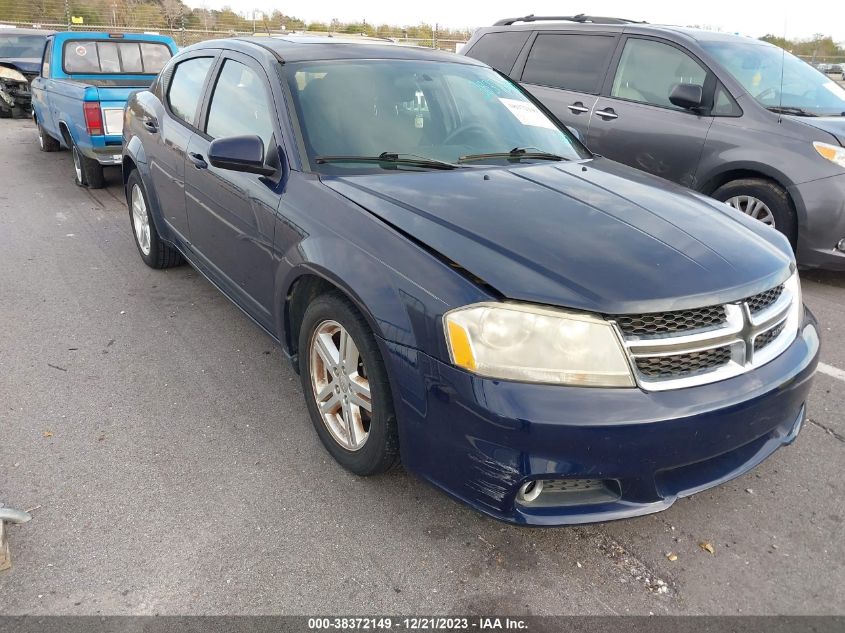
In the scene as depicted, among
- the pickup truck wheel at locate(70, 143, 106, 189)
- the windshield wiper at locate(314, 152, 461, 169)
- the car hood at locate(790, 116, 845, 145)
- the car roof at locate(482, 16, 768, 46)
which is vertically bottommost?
the pickup truck wheel at locate(70, 143, 106, 189)

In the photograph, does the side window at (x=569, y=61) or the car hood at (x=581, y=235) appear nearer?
the car hood at (x=581, y=235)

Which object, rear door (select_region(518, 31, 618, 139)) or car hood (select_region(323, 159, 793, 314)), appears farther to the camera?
rear door (select_region(518, 31, 618, 139))

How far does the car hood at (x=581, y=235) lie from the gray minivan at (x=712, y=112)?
2.57m

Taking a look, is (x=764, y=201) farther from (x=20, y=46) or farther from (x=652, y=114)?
(x=20, y=46)

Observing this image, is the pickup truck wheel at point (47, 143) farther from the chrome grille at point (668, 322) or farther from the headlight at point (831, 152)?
the chrome grille at point (668, 322)

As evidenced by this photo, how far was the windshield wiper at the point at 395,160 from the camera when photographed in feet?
9.77

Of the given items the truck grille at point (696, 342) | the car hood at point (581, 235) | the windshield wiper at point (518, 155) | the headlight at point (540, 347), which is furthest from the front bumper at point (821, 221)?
the headlight at point (540, 347)

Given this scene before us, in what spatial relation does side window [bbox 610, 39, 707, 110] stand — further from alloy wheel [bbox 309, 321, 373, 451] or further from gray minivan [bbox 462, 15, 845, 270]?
alloy wheel [bbox 309, 321, 373, 451]

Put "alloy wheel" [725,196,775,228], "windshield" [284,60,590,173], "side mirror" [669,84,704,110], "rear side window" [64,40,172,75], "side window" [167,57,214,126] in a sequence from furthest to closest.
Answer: "rear side window" [64,40,172,75] → "side mirror" [669,84,704,110] → "alloy wheel" [725,196,775,228] → "side window" [167,57,214,126] → "windshield" [284,60,590,173]

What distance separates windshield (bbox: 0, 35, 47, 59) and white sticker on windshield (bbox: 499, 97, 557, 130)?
49.1 ft

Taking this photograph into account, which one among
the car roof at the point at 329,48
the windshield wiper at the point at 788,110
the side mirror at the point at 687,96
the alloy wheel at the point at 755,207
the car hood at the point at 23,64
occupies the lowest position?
the alloy wheel at the point at 755,207

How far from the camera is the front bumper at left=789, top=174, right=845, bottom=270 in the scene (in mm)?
4918

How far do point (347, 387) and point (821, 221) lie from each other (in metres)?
4.07

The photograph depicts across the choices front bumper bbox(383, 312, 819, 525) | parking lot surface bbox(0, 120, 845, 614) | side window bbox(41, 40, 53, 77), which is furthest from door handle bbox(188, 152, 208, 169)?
side window bbox(41, 40, 53, 77)
